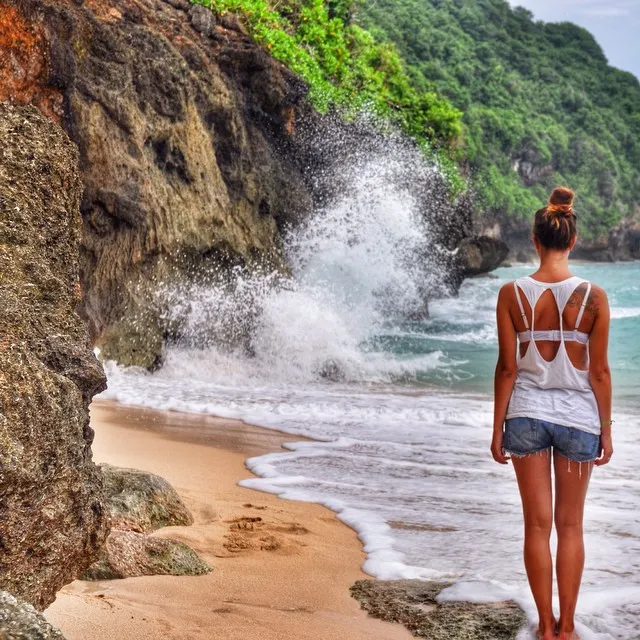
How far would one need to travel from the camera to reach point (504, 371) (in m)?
3.18

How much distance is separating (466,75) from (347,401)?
5046 cm

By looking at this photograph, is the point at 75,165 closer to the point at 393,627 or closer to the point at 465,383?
the point at 393,627

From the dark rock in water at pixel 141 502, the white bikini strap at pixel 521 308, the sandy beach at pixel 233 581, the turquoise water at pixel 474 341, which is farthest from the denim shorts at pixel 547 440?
the turquoise water at pixel 474 341

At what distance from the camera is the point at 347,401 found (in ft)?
30.2

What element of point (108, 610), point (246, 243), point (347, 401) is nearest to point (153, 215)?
point (246, 243)

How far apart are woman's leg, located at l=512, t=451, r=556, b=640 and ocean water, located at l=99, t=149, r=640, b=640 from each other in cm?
35

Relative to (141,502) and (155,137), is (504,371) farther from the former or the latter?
(155,137)

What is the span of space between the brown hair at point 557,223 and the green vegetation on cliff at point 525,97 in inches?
1591

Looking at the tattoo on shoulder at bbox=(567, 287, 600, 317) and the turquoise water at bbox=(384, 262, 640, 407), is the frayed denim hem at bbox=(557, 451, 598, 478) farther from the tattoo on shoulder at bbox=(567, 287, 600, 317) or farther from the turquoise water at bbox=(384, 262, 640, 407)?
the turquoise water at bbox=(384, 262, 640, 407)

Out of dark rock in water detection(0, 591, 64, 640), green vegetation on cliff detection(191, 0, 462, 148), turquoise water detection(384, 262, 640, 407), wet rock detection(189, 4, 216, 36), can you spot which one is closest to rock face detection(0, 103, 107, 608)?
dark rock in water detection(0, 591, 64, 640)

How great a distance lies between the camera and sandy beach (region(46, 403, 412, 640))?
10.1 feet

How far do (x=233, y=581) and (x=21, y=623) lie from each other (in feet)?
5.80

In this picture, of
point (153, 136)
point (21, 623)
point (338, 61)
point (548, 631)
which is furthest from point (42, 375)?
point (338, 61)

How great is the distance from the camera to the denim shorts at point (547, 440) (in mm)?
3047
